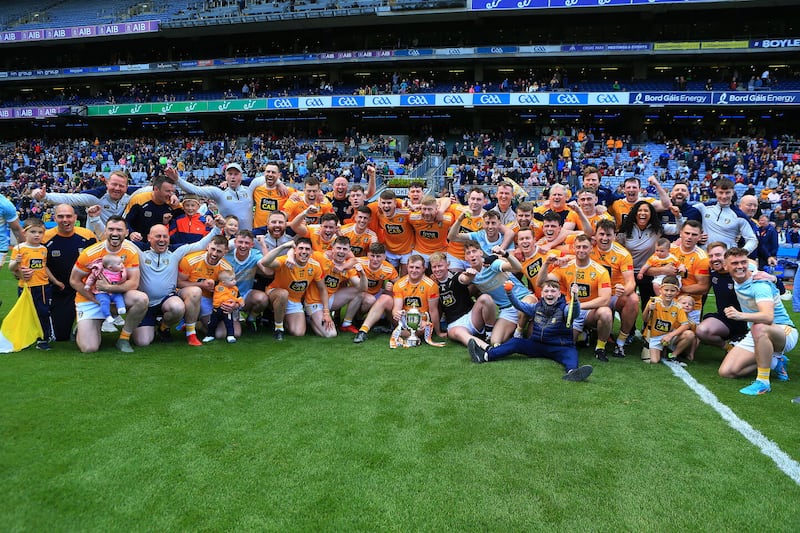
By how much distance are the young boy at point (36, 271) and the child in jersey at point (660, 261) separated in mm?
7485

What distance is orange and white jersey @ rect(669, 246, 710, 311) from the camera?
6512 millimetres

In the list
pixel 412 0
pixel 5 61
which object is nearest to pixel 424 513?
pixel 412 0

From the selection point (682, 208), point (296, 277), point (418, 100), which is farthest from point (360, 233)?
point (418, 100)

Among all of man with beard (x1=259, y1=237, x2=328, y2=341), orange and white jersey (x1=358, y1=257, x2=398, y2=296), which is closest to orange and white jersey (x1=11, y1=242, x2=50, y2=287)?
man with beard (x1=259, y1=237, x2=328, y2=341)

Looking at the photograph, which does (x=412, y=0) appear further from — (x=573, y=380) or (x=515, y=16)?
(x=573, y=380)

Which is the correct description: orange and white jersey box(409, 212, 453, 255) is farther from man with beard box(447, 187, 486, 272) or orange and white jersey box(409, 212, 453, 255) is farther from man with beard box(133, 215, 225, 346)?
man with beard box(133, 215, 225, 346)

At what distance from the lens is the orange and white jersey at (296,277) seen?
7.17 m

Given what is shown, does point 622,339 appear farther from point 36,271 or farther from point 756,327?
point 36,271

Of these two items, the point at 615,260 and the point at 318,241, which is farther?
the point at 318,241

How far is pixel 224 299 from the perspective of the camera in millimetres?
6801

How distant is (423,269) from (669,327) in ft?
10.2

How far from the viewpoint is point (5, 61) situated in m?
44.5

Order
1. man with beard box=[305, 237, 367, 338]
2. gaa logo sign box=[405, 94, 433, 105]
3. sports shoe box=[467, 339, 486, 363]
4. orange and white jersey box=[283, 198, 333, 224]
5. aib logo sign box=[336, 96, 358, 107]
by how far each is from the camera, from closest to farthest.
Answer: sports shoe box=[467, 339, 486, 363], man with beard box=[305, 237, 367, 338], orange and white jersey box=[283, 198, 333, 224], gaa logo sign box=[405, 94, 433, 105], aib logo sign box=[336, 96, 358, 107]

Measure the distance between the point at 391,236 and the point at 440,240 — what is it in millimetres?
794
